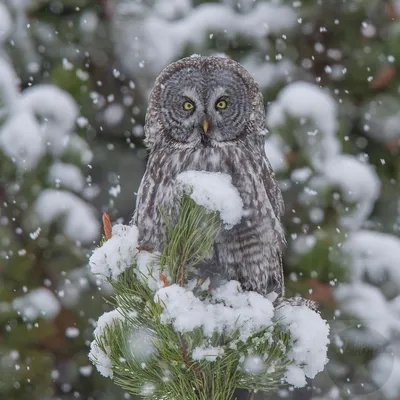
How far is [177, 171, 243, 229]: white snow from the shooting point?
4.77 ft

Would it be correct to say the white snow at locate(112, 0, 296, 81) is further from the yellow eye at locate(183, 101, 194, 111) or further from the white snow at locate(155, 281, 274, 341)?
the white snow at locate(155, 281, 274, 341)

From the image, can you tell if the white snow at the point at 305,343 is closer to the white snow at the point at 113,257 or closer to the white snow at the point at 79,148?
the white snow at the point at 113,257

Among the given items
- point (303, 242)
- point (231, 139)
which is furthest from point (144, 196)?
point (303, 242)

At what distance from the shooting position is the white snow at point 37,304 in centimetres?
345

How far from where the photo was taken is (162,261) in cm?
149

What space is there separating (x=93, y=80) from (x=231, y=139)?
73.7 inches

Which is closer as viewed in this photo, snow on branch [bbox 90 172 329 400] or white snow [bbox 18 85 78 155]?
snow on branch [bbox 90 172 329 400]

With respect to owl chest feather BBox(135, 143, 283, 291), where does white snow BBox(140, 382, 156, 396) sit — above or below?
below

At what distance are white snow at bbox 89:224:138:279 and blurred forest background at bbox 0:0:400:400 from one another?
5.96ft

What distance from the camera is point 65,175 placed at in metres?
3.41

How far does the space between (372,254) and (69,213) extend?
139cm

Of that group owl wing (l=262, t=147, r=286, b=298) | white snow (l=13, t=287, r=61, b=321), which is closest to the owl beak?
owl wing (l=262, t=147, r=286, b=298)

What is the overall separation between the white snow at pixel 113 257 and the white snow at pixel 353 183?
1.89 m

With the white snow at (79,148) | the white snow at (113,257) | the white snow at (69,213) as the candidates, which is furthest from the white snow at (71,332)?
the white snow at (113,257)
